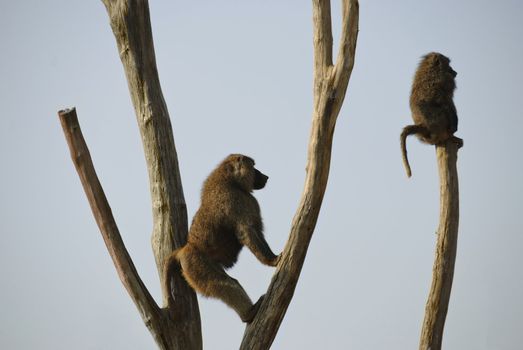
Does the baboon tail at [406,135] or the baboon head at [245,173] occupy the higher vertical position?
→ the baboon tail at [406,135]

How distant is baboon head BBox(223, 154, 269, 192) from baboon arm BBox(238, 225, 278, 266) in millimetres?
771

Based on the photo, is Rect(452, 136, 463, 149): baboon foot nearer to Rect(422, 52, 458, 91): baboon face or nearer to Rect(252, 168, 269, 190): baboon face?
Rect(422, 52, 458, 91): baboon face

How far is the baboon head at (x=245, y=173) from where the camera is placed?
26.8 feet

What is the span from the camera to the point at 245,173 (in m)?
8.18

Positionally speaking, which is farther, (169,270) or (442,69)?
(442,69)

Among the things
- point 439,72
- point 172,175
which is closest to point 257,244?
point 172,175

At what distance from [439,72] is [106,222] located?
5.57 m

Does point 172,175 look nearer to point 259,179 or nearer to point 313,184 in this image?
point 259,179

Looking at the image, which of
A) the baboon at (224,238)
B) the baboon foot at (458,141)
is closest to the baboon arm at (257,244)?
Answer: the baboon at (224,238)

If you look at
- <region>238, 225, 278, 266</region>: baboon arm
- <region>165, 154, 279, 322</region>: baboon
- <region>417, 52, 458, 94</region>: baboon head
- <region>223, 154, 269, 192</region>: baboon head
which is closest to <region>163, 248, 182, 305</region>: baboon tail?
<region>165, 154, 279, 322</region>: baboon

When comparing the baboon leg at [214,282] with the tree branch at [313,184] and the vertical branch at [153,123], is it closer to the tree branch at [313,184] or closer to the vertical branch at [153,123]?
the tree branch at [313,184]

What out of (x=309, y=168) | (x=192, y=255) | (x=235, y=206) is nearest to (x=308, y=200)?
(x=309, y=168)

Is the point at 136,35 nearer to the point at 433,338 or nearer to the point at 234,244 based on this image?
the point at 234,244

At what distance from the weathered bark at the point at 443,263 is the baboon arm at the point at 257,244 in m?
2.35
